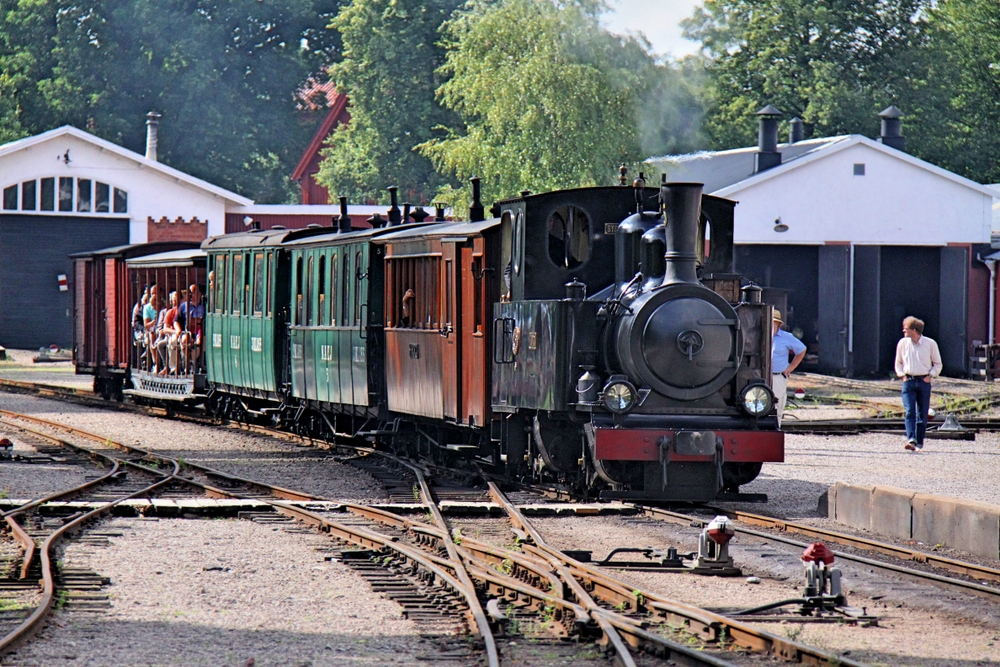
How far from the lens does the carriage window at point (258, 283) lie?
1933cm

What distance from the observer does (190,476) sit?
47.6ft

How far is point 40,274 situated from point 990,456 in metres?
30.7

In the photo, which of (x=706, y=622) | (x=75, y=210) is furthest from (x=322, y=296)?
(x=75, y=210)

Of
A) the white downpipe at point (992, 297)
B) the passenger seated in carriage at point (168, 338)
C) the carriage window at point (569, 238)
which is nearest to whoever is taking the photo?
the carriage window at point (569, 238)

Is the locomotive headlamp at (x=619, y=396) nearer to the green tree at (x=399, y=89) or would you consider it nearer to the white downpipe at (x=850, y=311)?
the white downpipe at (x=850, y=311)

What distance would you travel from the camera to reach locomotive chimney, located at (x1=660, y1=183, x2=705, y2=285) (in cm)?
1067

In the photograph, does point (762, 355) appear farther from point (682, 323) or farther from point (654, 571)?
point (654, 571)

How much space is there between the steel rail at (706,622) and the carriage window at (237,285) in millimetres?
12274

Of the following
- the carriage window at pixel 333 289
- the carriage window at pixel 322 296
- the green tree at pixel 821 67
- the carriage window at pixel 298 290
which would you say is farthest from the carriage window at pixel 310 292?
the green tree at pixel 821 67

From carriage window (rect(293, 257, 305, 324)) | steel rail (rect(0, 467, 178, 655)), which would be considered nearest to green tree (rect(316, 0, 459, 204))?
carriage window (rect(293, 257, 305, 324))

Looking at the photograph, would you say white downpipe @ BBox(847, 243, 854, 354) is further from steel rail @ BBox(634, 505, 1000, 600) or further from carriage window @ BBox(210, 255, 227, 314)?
steel rail @ BBox(634, 505, 1000, 600)

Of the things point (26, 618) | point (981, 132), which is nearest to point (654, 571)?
point (26, 618)

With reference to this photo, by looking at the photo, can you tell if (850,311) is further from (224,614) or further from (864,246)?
(224,614)

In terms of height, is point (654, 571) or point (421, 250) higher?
point (421, 250)
